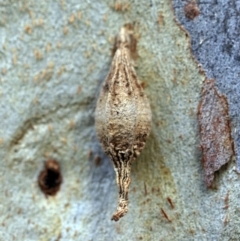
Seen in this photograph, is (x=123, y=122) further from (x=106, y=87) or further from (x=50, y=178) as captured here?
(x=50, y=178)

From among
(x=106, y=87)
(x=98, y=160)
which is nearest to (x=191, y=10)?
(x=106, y=87)

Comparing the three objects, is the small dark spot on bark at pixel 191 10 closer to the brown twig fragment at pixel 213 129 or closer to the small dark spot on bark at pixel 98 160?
the brown twig fragment at pixel 213 129

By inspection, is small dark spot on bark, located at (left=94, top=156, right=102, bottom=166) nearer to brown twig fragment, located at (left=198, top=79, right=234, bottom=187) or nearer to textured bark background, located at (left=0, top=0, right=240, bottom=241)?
textured bark background, located at (left=0, top=0, right=240, bottom=241)

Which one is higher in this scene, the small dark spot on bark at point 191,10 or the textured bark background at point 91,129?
the small dark spot on bark at point 191,10

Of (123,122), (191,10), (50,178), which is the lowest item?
(50,178)

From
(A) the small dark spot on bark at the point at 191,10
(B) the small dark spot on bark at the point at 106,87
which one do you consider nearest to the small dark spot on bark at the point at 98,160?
(B) the small dark spot on bark at the point at 106,87

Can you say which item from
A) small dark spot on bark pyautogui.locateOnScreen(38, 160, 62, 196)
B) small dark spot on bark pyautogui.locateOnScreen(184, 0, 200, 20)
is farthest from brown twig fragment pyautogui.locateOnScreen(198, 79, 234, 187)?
small dark spot on bark pyautogui.locateOnScreen(38, 160, 62, 196)
